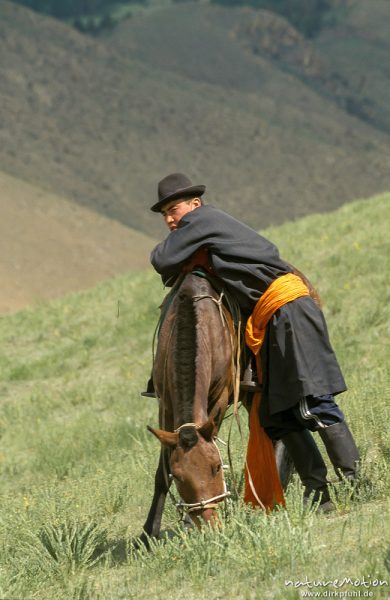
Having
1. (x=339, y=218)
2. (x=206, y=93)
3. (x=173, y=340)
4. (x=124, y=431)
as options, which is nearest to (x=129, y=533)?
(x=173, y=340)

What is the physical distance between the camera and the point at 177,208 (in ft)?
21.8

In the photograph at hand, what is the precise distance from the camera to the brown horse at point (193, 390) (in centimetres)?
539

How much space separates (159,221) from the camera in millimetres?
56688

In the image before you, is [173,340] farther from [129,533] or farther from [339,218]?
[339,218]

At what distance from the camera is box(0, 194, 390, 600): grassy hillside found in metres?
5.01

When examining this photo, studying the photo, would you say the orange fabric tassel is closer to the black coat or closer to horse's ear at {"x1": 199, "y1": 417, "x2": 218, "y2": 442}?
the black coat

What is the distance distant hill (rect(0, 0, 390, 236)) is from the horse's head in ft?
161

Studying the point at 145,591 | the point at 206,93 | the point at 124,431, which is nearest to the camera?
the point at 145,591

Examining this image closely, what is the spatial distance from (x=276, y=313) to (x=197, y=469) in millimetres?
1395

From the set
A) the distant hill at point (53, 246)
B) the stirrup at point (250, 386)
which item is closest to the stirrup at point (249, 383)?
the stirrup at point (250, 386)

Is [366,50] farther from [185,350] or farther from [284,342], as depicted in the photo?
[185,350]

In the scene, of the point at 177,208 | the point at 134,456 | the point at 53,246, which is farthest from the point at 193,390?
the point at 53,246

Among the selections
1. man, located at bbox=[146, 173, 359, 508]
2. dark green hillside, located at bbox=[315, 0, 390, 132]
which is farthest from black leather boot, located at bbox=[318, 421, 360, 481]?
dark green hillside, located at bbox=[315, 0, 390, 132]

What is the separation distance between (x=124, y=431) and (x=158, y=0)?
11639 cm
